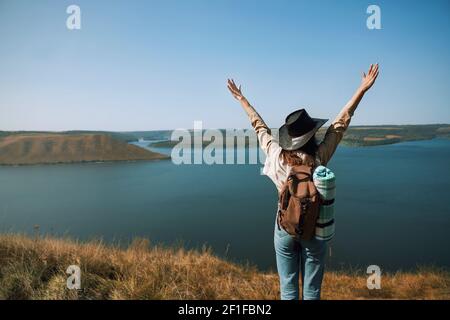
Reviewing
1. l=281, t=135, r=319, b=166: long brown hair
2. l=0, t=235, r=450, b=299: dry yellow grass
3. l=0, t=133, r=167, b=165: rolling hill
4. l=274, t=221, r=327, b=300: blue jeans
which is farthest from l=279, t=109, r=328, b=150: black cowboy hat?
l=0, t=133, r=167, b=165: rolling hill

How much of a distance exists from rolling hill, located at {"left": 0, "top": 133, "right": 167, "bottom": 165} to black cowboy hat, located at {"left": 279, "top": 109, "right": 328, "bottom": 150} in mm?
50308

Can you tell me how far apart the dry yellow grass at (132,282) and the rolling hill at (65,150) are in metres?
48.4

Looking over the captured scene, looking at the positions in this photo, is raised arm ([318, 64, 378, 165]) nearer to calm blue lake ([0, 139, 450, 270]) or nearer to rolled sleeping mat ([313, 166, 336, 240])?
rolled sleeping mat ([313, 166, 336, 240])

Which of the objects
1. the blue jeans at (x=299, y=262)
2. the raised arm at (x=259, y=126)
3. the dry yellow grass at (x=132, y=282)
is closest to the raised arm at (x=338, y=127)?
the raised arm at (x=259, y=126)

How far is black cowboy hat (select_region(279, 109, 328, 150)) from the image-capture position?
65.0 inches

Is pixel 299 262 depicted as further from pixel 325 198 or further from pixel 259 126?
pixel 259 126

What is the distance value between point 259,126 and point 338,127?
1.68ft

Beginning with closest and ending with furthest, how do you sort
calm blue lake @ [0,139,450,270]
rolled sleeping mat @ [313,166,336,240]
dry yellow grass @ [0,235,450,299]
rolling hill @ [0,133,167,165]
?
1. rolled sleeping mat @ [313,166,336,240]
2. dry yellow grass @ [0,235,450,299]
3. calm blue lake @ [0,139,450,270]
4. rolling hill @ [0,133,167,165]

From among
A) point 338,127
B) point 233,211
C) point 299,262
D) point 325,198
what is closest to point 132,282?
point 299,262

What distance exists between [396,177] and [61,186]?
108 ft

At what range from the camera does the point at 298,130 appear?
167cm
